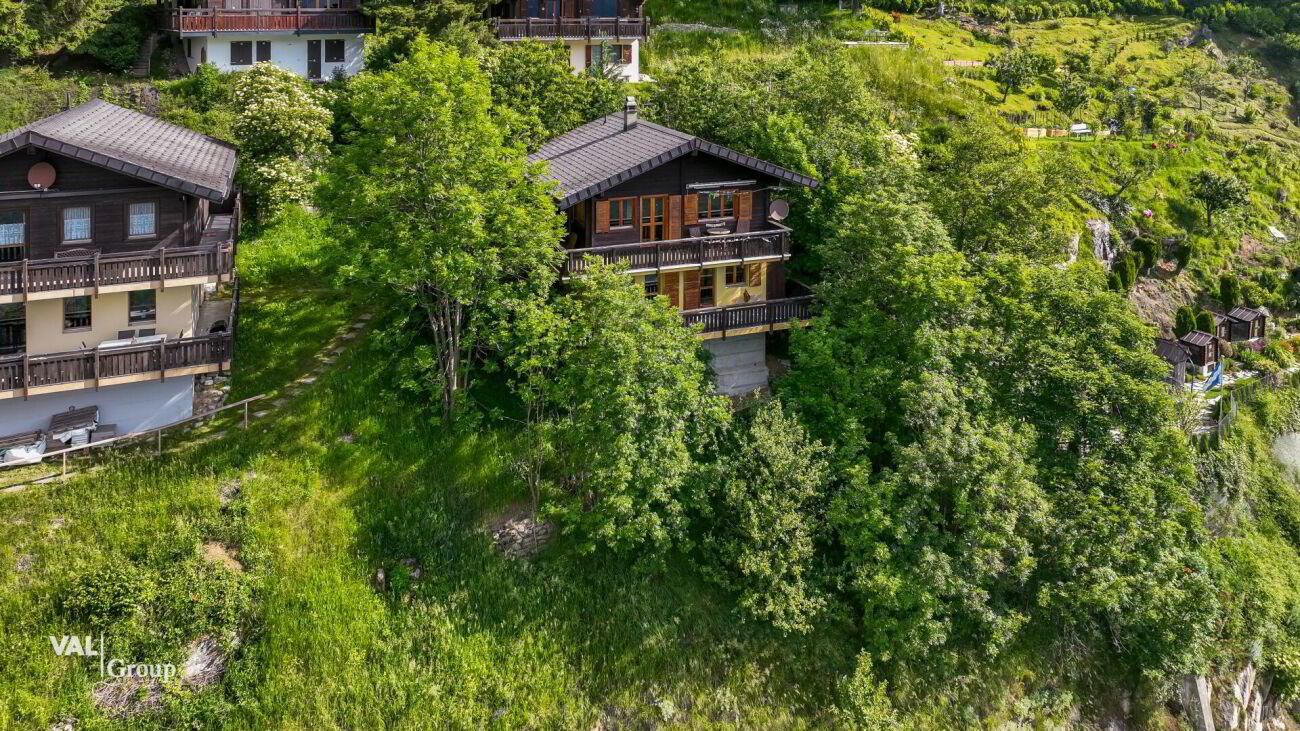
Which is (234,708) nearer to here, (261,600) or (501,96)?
A: (261,600)

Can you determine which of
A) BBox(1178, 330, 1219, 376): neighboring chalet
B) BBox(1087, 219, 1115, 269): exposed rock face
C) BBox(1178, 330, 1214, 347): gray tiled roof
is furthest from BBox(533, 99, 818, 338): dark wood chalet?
BBox(1178, 330, 1214, 347): gray tiled roof

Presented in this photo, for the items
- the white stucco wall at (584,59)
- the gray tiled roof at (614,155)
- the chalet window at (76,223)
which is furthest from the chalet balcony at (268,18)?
the chalet window at (76,223)

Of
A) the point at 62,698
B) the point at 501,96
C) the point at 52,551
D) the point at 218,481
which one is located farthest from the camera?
the point at 501,96

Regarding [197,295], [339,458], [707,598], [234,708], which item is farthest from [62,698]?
[707,598]

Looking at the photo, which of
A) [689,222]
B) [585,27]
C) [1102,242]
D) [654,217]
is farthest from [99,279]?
[1102,242]

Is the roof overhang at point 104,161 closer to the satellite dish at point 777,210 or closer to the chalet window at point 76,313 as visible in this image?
the chalet window at point 76,313

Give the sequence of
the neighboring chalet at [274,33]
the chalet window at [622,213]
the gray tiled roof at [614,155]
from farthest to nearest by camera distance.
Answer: the neighboring chalet at [274,33]
the chalet window at [622,213]
the gray tiled roof at [614,155]

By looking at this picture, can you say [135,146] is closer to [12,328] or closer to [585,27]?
[12,328]

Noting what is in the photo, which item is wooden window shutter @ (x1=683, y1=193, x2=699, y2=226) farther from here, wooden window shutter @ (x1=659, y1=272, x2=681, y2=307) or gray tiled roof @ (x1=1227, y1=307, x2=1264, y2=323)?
gray tiled roof @ (x1=1227, y1=307, x2=1264, y2=323)
